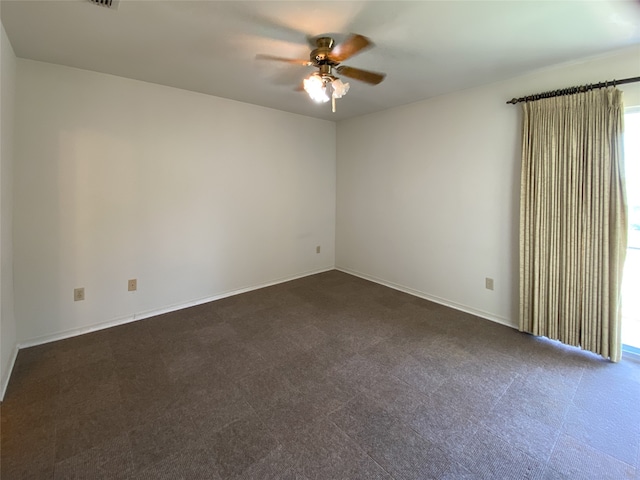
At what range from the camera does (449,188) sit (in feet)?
10.8

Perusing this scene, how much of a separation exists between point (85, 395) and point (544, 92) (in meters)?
4.23

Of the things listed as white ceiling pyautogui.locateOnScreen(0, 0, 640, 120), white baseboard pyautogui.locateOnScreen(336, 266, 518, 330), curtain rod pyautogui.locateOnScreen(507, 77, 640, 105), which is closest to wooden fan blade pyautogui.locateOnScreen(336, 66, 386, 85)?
white ceiling pyautogui.locateOnScreen(0, 0, 640, 120)

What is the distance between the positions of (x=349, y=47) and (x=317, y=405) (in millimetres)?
2233

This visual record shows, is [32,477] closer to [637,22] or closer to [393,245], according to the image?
[393,245]

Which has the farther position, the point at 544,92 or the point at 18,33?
the point at 544,92

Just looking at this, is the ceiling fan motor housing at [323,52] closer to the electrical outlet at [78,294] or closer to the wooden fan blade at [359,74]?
the wooden fan blade at [359,74]

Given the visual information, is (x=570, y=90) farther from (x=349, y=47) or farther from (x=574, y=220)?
(x=349, y=47)

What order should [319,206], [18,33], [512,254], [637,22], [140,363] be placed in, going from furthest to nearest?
1. [319,206]
2. [512,254]
3. [140,363]
4. [18,33]
5. [637,22]

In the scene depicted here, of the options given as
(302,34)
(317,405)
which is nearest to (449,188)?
(302,34)

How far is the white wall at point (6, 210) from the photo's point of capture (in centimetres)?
196

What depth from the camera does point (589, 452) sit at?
1513 millimetres

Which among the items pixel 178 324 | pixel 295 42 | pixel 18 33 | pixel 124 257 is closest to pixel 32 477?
pixel 178 324

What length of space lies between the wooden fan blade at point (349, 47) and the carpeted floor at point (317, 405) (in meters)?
2.18

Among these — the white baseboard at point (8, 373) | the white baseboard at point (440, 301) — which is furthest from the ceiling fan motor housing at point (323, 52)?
the white baseboard at point (8, 373)
